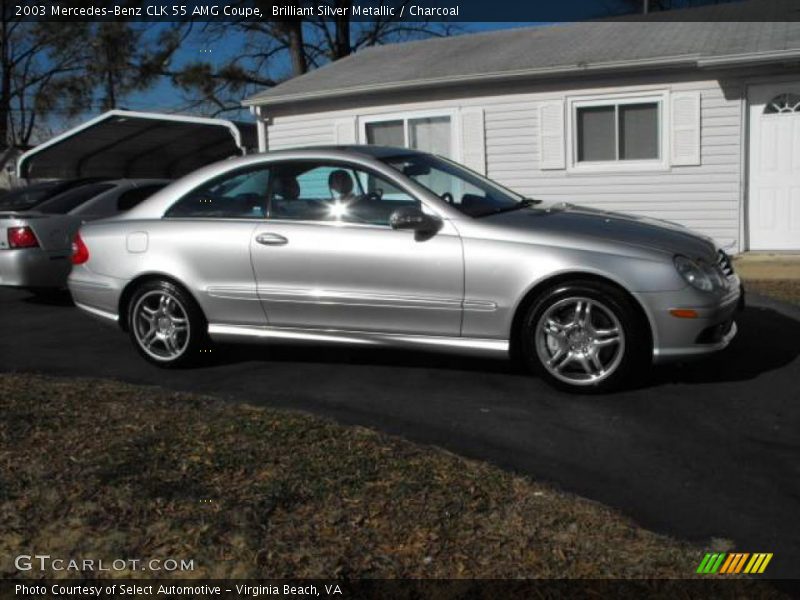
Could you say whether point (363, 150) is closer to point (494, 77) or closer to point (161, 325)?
point (161, 325)

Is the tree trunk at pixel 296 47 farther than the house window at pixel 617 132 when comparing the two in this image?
Yes

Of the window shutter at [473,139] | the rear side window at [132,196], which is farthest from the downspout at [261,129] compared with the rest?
the rear side window at [132,196]

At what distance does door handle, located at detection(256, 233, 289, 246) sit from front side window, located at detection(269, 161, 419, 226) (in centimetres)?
15

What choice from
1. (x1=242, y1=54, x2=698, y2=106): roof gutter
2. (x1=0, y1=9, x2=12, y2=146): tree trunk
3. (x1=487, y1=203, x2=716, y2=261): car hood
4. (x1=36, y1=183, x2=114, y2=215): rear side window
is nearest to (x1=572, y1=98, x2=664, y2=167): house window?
(x1=242, y1=54, x2=698, y2=106): roof gutter

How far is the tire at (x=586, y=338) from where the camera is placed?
5.20m

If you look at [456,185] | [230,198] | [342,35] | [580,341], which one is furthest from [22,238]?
[342,35]

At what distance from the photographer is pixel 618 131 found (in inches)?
Answer: 480

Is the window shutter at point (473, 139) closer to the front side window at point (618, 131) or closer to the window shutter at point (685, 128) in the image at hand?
the front side window at point (618, 131)

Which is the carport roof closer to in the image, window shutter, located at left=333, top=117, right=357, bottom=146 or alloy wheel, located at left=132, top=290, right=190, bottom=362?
window shutter, located at left=333, top=117, right=357, bottom=146

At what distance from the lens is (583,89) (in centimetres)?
1230

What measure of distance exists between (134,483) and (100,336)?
4.13m

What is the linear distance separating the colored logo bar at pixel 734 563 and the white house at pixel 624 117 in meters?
8.85

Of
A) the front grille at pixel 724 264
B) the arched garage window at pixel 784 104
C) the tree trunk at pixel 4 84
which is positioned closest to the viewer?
the front grille at pixel 724 264

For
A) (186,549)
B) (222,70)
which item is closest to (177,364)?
(186,549)
